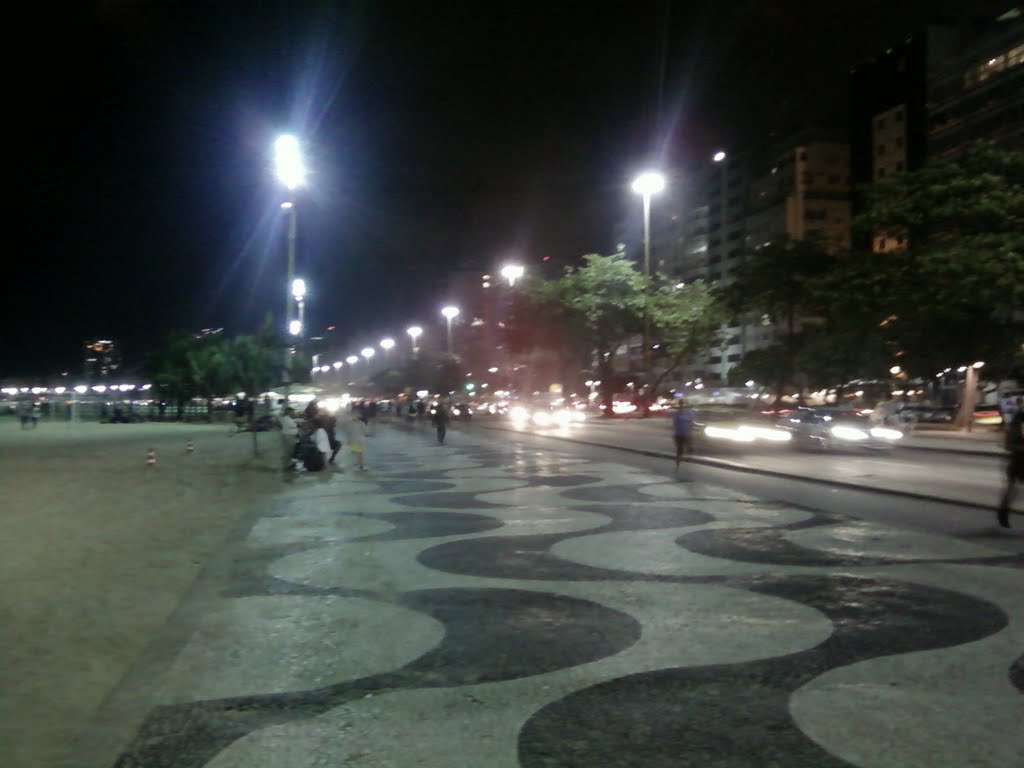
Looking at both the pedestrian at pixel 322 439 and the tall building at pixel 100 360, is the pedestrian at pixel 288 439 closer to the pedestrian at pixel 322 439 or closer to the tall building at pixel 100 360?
the pedestrian at pixel 322 439

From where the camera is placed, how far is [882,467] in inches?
946

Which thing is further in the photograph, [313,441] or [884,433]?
[884,433]

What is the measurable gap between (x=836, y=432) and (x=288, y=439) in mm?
17332

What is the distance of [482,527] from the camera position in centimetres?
1393

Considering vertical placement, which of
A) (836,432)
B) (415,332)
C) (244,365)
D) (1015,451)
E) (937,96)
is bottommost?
(836,432)

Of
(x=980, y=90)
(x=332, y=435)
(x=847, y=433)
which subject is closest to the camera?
(x=332, y=435)

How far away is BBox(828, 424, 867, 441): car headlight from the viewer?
30797mm

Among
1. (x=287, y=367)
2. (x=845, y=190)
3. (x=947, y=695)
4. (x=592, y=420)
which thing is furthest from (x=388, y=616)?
(x=845, y=190)

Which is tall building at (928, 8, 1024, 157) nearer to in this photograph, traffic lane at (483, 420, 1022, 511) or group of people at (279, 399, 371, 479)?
traffic lane at (483, 420, 1022, 511)

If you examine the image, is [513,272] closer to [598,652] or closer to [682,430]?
[682,430]

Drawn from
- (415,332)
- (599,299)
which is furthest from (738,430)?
(415,332)

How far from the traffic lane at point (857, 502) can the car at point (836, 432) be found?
6.94 meters

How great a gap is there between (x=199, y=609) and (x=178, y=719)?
3077 millimetres

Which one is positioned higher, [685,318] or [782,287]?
[782,287]
